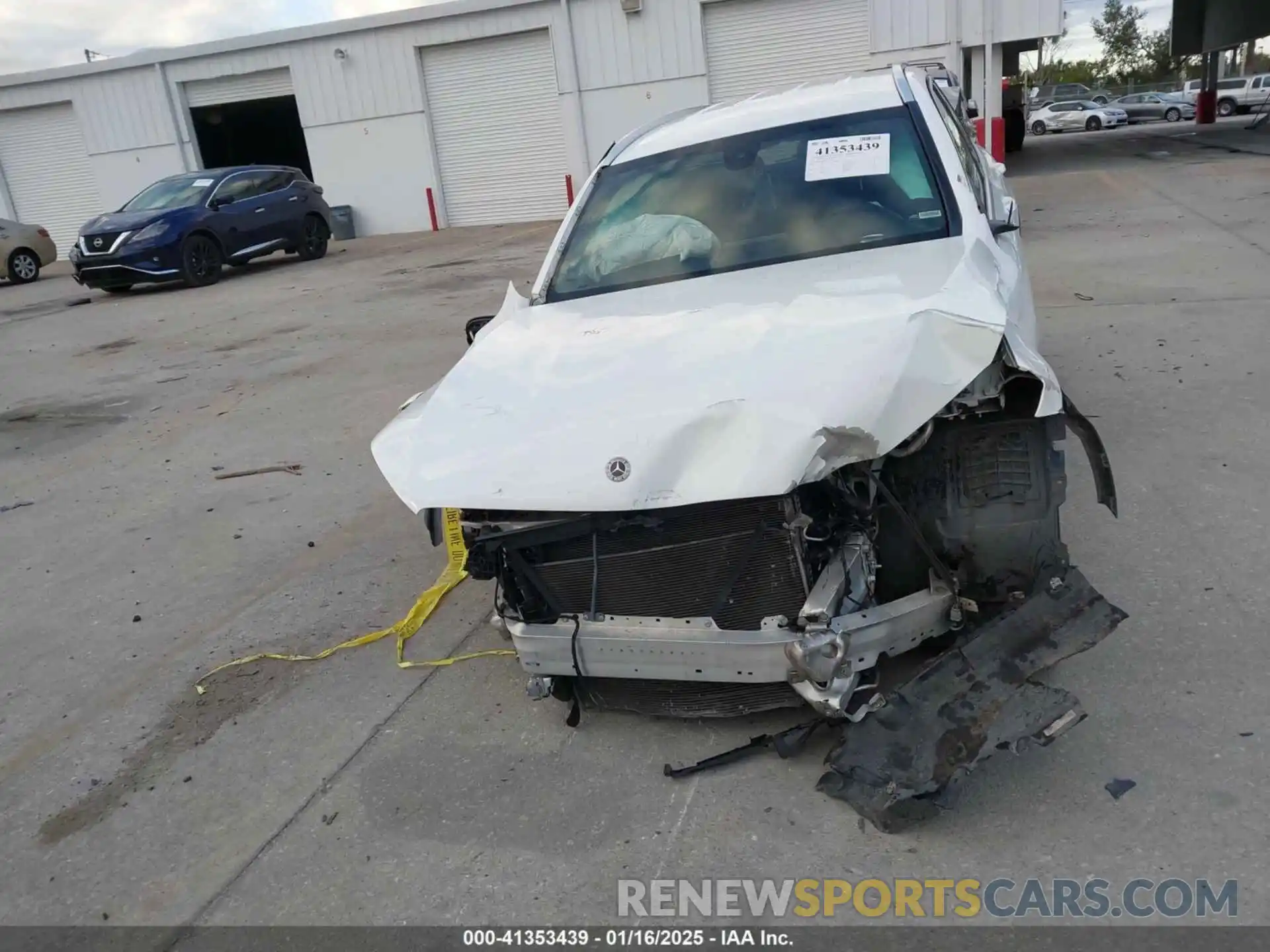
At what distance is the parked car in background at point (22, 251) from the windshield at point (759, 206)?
1845 centimetres

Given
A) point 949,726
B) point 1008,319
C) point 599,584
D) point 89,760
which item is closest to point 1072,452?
point 1008,319

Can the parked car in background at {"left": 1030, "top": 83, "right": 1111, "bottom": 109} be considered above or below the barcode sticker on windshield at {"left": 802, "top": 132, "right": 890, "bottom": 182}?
below

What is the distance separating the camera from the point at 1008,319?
2.96 metres

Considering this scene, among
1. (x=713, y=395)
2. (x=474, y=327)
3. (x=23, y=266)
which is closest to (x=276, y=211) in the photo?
(x=23, y=266)

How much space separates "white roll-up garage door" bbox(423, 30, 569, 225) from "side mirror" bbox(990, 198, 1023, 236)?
17869 millimetres

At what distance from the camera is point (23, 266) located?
18.9 metres

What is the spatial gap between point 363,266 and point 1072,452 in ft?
46.2

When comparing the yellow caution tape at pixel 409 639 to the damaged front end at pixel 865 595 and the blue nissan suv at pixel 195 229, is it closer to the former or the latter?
the damaged front end at pixel 865 595

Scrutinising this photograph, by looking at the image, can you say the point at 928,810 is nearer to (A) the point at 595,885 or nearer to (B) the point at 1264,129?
(A) the point at 595,885

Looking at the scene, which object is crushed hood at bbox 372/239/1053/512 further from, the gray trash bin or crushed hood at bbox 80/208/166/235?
the gray trash bin

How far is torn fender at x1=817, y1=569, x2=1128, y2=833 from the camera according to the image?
2609 millimetres

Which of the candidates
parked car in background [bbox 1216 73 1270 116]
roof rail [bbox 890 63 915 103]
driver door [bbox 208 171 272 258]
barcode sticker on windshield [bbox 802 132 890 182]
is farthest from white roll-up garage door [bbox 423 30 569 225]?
parked car in background [bbox 1216 73 1270 116]

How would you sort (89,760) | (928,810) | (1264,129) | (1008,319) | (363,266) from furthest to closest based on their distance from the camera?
1. (1264,129)
2. (363,266)
3. (89,760)
4. (1008,319)
5. (928,810)
